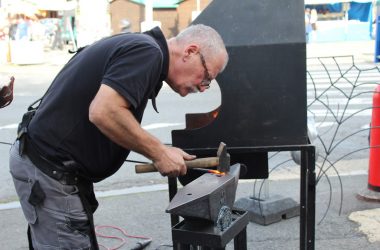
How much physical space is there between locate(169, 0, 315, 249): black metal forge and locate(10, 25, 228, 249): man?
0.57 meters

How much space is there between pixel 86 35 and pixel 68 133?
13106 mm

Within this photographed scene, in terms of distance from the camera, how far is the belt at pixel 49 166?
2318mm

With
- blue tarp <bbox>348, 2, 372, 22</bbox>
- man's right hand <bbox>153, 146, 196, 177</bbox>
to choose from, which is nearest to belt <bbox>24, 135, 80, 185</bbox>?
man's right hand <bbox>153, 146, 196, 177</bbox>

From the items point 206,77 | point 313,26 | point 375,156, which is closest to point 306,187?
point 206,77

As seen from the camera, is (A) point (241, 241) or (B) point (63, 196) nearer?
(B) point (63, 196)

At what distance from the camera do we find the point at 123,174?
5.71 metres

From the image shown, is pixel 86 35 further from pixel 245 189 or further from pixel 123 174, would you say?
pixel 245 189

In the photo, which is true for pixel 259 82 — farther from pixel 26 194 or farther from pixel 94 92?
pixel 26 194

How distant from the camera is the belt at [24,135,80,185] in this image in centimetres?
232

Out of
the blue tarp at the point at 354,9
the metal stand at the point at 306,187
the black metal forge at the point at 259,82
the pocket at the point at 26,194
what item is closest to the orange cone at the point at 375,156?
the metal stand at the point at 306,187

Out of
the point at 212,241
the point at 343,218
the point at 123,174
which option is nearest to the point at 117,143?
the point at 212,241

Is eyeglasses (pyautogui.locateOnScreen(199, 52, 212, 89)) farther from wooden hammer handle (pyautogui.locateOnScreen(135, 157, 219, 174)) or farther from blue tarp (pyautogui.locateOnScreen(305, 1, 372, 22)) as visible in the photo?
blue tarp (pyautogui.locateOnScreen(305, 1, 372, 22))

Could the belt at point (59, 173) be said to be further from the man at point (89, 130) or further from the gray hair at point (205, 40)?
the gray hair at point (205, 40)

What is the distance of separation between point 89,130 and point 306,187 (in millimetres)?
1432
